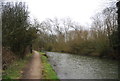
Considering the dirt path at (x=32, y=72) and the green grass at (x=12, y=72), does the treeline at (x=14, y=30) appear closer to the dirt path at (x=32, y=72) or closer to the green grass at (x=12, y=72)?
the green grass at (x=12, y=72)

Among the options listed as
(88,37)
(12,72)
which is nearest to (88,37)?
(88,37)

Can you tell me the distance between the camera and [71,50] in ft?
92.9

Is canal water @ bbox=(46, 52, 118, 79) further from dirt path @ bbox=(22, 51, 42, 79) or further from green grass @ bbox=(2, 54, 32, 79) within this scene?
green grass @ bbox=(2, 54, 32, 79)

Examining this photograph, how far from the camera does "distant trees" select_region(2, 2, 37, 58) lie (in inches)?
260

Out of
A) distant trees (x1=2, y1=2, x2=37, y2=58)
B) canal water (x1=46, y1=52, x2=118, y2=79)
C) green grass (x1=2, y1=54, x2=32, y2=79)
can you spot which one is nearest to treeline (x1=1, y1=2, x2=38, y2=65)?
distant trees (x1=2, y1=2, x2=37, y2=58)

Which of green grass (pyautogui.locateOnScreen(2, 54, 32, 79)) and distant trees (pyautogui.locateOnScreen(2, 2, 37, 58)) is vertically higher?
distant trees (pyautogui.locateOnScreen(2, 2, 37, 58))

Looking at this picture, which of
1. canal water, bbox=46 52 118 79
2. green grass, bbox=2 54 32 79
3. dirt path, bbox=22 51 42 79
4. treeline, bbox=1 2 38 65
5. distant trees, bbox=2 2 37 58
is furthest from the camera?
canal water, bbox=46 52 118 79

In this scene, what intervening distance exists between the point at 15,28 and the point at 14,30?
11.4 inches

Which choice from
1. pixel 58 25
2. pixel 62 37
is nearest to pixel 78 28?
pixel 62 37

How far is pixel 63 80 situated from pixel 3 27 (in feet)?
13.0

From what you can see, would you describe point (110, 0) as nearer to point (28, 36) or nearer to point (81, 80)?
point (81, 80)

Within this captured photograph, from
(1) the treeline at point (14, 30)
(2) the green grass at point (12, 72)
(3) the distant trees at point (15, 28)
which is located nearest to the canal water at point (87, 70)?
(2) the green grass at point (12, 72)

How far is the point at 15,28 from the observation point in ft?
25.5

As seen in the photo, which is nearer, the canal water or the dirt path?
the dirt path
